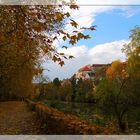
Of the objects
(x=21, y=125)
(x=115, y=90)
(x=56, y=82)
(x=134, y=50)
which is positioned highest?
(x=134, y=50)

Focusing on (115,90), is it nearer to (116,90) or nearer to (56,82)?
(116,90)

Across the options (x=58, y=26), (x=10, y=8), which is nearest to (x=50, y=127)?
(x=58, y=26)

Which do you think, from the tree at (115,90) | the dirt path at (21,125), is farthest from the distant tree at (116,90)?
the dirt path at (21,125)

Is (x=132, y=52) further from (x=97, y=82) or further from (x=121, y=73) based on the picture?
(x=97, y=82)

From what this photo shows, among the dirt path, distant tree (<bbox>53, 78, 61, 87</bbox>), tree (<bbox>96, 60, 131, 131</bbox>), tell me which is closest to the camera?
the dirt path

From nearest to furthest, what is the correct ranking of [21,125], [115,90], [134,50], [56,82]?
[21,125] < [56,82] < [115,90] < [134,50]

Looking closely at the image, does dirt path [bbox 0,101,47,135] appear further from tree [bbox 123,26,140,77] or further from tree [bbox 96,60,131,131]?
tree [bbox 123,26,140,77]

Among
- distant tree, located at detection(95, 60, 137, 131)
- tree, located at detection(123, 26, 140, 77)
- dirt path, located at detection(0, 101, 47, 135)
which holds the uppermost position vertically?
tree, located at detection(123, 26, 140, 77)

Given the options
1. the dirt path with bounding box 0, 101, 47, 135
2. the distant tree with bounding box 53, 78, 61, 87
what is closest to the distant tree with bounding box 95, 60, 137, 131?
the distant tree with bounding box 53, 78, 61, 87

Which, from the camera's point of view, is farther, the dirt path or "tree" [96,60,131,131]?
"tree" [96,60,131,131]

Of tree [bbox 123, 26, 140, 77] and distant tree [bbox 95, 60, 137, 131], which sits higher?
tree [bbox 123, 26, 140, 77]

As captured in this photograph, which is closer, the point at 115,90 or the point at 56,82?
the point at 56,82

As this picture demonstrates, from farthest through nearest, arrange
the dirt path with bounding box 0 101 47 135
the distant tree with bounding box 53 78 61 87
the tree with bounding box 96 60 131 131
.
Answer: the tree with bounding box 96 60 131 131 → the distant tree with bounding box 53 78 61 87 → the dirt path with bounding box 0 101 47 135

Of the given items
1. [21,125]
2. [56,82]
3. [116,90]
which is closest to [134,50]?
[116,90]
